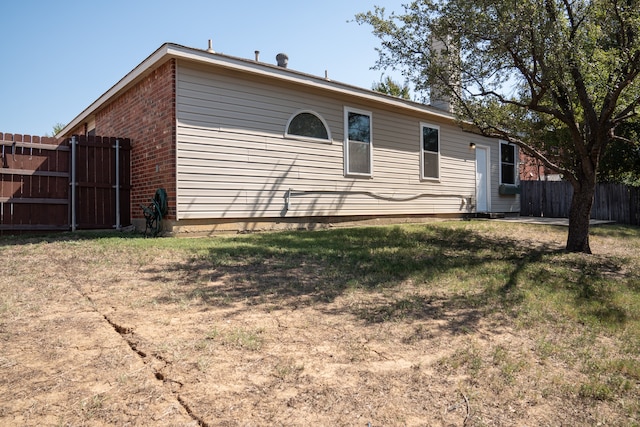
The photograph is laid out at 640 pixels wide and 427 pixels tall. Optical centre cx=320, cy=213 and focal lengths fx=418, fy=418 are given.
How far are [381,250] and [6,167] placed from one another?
6.82m

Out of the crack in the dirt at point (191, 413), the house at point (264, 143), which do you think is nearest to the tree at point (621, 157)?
the house at point (264, 143)

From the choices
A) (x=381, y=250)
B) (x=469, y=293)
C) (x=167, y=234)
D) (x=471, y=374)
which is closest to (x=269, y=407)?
(x=471, y=374)

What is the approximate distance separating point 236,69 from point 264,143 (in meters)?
1.51

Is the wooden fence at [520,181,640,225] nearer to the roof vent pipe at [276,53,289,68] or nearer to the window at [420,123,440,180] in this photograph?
the window at [420,123,440,180]

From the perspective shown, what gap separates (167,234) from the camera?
7.44m

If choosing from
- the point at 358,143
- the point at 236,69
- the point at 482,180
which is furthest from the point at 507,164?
the point at 236,69

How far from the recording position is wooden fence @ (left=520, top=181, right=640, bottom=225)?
13.9m

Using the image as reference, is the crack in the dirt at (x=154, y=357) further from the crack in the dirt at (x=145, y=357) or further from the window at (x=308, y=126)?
the window at (x=308, y=126)

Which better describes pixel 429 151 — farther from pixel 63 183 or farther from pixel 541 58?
pixel 63 183

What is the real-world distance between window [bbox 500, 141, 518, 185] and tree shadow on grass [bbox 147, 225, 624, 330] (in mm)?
7375

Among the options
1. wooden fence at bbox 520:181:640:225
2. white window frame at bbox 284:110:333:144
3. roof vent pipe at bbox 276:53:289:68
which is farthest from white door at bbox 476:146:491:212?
roof vent pipe at bbox 276:53:289:68

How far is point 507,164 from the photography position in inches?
586

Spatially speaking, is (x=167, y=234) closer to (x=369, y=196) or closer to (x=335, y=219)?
(x=335, y=219)

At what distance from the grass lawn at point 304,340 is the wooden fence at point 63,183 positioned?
81.8 inches
